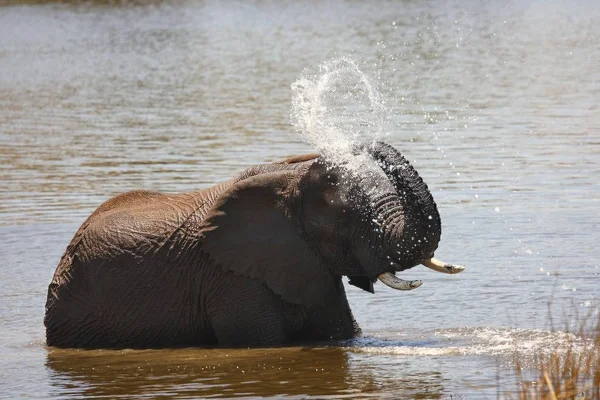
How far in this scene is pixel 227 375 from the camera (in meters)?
9.84

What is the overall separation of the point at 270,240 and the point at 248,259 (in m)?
0.21

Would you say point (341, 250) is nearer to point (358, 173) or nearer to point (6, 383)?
A: point (358, 173)

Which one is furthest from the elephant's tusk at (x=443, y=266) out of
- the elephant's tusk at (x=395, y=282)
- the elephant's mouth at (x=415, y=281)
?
the elephant's tusk at (x=395, y=282)

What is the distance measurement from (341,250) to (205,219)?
1.04 m

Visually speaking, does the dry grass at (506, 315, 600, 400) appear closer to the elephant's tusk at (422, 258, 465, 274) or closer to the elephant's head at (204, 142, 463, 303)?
the elephant's tusk at (422, 258, 465, 274)

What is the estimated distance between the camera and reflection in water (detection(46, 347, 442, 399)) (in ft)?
30.7

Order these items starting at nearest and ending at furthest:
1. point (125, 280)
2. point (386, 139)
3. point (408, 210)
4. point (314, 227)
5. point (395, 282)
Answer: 1. point (408, 210)
2. point (395, 282)
3. point (314, 227)
4. point (125, 280)
5. point (386, 139)

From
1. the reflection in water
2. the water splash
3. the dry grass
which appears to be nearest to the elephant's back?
the reflection in water

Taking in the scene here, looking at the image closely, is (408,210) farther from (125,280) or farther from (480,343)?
(125,280)

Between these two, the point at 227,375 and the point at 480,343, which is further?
the point at 480,343

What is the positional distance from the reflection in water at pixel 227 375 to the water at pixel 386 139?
0.02m

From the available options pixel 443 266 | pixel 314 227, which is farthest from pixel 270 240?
pixel 443 266

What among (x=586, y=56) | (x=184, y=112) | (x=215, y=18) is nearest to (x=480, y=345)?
(x=184, y=112)

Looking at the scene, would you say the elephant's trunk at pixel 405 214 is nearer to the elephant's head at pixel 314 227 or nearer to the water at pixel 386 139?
the elephant's head at pixel 314 227
